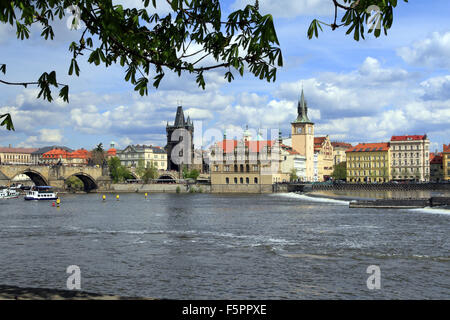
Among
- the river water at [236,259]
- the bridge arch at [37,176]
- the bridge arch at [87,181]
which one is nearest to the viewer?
the river water at [236,259]

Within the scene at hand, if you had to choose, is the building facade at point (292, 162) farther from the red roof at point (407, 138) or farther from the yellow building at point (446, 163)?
the yellow building at point (446, 163)

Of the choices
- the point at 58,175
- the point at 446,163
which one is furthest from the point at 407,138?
the point at 58,175

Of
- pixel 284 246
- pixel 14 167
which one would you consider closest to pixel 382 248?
pixel 284 246

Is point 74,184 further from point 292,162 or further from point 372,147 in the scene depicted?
point 372,147

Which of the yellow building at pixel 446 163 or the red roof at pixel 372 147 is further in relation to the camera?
the red roof at pixel 372 147

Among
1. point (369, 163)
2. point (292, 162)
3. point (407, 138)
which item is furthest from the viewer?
point (292, 162)

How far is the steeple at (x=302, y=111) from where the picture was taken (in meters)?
193

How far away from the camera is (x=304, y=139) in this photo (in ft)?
625

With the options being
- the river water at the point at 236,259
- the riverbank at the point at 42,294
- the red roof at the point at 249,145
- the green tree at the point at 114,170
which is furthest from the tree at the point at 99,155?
the riverbank at the point at 42,294

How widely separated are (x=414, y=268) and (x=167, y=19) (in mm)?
19152

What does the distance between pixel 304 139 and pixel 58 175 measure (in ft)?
291

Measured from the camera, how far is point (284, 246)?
32.8m

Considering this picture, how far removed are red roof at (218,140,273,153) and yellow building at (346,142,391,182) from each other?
43.1 m
